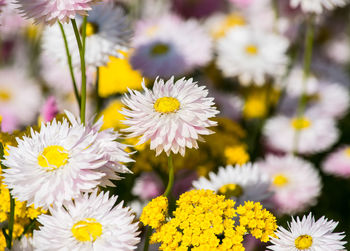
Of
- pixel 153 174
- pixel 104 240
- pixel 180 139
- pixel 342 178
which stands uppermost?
pixel 342 178

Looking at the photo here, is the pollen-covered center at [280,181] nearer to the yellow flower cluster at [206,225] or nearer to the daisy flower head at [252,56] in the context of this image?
the daisy flower head at [252,56]

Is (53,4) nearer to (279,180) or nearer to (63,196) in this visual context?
(63,196)

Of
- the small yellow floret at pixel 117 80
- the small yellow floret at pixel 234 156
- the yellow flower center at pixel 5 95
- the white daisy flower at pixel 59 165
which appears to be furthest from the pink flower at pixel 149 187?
the yellow flower center at pixel 5 95

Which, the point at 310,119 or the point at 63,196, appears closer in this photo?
the point at 63,196

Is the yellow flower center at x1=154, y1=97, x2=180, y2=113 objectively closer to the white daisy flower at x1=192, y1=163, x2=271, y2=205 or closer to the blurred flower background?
the blurred flower background

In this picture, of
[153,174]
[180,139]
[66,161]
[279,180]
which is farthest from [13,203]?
[279,180]

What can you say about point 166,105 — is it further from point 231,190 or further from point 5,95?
point 5,95
